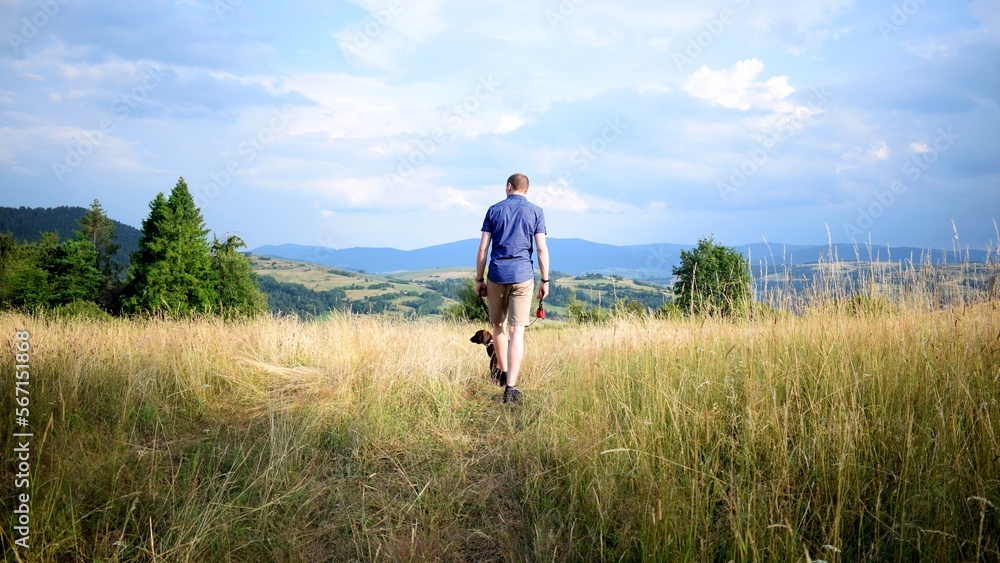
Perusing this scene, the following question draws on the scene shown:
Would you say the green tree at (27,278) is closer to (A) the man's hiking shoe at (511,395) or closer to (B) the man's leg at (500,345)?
(B) the man's leg at (500,345)

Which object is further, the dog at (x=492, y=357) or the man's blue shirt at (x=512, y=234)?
the dog at (x=492, y=357)

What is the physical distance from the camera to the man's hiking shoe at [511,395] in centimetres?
620

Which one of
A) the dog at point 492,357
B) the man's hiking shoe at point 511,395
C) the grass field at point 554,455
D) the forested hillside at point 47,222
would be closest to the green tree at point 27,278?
the grass field at point 554,455

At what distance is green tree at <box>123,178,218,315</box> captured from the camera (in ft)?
117

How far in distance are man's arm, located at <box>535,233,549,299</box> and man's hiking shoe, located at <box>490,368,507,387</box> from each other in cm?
112

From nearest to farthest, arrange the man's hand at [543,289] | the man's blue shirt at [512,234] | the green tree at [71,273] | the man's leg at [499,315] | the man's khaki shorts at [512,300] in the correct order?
the man's blue shirt at [512,234]
the man's khaki shorts at [512,300]
the man's leg at [499,315]
the man's hand at [543,289]
the green tree at [71,273]

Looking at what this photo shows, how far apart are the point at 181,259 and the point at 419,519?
40.1 m

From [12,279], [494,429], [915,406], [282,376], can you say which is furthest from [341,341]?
[12,279]

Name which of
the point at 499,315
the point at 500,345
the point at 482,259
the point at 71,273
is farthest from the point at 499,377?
the point at 71,273

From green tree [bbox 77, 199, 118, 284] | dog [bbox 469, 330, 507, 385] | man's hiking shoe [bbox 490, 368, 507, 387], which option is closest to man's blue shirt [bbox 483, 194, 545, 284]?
dog [bbox 469, 330, 507, 385]

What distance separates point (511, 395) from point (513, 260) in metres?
1.61

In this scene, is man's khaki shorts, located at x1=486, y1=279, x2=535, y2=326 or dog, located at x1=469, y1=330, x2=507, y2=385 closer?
man's khaki shorts, located at x1=486, y1=279, x2=535, y2=326

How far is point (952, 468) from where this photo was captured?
2980 mm

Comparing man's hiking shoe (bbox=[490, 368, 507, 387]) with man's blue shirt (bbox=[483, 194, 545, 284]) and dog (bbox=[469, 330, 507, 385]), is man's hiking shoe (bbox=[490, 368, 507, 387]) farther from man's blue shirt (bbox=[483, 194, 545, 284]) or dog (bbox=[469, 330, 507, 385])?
man's blue shirt (bbox=[483, 194, 545, 284])
